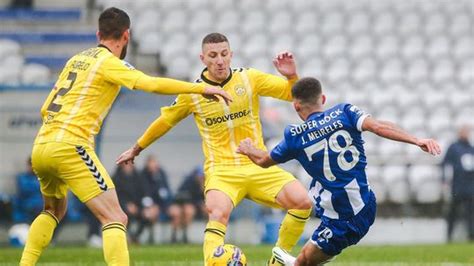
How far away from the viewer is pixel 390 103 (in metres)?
24.1

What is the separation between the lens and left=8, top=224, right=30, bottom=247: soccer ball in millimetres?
19641

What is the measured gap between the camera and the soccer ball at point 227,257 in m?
9.88

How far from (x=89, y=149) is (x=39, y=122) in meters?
11.1

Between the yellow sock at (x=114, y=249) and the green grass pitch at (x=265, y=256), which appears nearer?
the yellow sock at (x=114, y=249)

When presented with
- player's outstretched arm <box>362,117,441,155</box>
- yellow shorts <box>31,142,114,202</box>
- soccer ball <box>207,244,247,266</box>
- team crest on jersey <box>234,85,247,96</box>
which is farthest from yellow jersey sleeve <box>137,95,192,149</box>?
player's outstretched arm <box>362,117,441,155</box>

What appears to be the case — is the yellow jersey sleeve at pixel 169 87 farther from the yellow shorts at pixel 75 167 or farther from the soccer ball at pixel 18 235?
the soccer ball at pixel 18 235

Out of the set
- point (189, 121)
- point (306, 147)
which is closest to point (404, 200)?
point (189, 121)

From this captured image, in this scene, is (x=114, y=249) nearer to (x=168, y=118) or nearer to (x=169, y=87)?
(x=169, y=87)

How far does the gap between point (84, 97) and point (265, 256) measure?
5.85m

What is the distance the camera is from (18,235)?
19.7 meters

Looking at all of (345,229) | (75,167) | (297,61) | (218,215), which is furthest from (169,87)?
(297,61)

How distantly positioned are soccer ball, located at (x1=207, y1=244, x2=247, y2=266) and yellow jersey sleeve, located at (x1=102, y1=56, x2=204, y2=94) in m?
1.47

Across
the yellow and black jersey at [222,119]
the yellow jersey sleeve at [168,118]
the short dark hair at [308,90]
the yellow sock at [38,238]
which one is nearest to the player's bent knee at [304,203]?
the yellow and black jersey at [222,119]

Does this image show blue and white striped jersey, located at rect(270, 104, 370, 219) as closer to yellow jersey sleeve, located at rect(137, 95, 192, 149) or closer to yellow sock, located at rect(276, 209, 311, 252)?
yellow sock, located at rect(276, 209, 311, 252)
